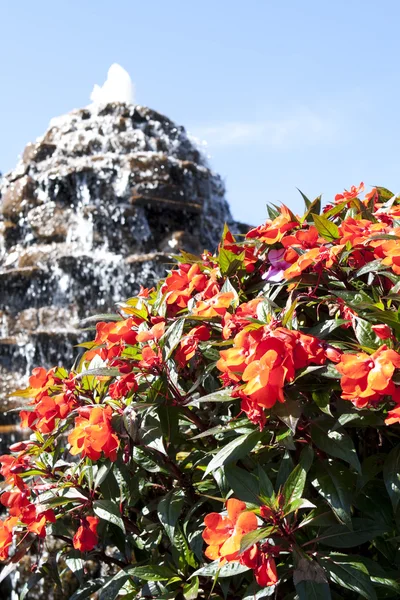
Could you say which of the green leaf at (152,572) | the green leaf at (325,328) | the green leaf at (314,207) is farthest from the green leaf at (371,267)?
the green leaf at (152,572)

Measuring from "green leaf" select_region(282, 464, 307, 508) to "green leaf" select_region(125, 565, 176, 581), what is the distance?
434mm

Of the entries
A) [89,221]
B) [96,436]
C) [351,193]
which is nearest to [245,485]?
[96,436]

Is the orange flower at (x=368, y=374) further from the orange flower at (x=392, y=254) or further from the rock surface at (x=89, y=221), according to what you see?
the rock surface at (x=89, y=221)

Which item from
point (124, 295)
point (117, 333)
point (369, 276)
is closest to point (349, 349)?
point (369, 276)

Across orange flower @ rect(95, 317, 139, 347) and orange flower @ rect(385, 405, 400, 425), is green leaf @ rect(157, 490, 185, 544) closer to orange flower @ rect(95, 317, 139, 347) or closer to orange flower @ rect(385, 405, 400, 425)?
orange flower @ rect(95, 317, 139, 347)

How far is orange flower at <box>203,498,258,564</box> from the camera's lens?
1.26 metres

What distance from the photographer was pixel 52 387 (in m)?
1.78

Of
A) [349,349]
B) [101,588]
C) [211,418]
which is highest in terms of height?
[349,349]

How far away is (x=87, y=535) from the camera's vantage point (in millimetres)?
1603

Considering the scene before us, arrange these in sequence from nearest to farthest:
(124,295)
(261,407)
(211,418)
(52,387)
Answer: (261,407) → (211,418) → (52,387) → (124,295)

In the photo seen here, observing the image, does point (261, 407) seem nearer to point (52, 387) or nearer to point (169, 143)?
point (52, 387)

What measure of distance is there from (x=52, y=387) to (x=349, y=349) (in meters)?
0.82

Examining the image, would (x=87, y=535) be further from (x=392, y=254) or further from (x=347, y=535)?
(x=392, y=254)

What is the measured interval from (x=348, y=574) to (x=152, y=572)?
51 centimetres
